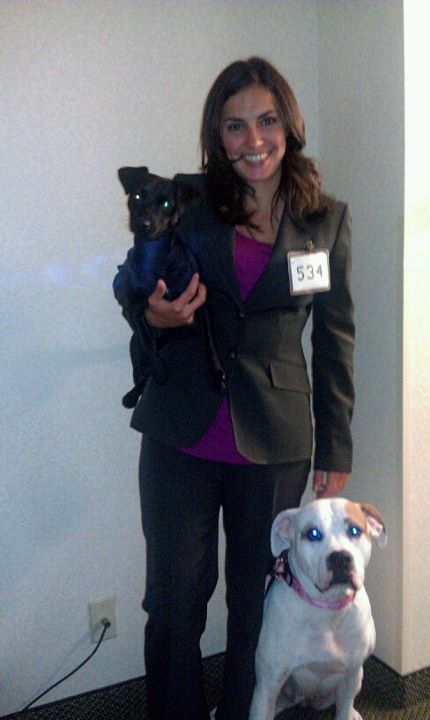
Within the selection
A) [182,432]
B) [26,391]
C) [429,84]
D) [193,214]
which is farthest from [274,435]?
[429,84]

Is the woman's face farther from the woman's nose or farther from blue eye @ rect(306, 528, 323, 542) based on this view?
blue eye @ rect(306, 528, 323, 542)

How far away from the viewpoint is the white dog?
1.37m

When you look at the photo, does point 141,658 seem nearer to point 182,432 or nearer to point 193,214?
point 182,432

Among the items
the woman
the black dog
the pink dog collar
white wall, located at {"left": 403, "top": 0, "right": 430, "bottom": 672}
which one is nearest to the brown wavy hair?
the woman

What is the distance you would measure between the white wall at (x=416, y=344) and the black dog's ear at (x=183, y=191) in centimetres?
69

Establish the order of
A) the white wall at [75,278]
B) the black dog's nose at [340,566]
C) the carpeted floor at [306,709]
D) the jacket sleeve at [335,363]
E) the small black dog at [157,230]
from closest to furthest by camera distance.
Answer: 1. the small black dog at [157,230]
2. the black dog's nose at [340,566]
3. the jacket sleeve at [335,363]
4. the white wall at [75,278]
5. the carpeted floor at [306,709]

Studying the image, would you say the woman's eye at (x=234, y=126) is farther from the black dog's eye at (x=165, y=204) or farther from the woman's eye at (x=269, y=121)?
the black dog's eye at (x=165, y=204)

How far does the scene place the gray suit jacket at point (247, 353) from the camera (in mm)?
1342

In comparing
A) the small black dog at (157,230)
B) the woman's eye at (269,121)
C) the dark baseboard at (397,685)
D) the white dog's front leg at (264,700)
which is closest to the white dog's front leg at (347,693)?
the white dog's front leg at (264,700)

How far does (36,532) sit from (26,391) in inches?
14.7

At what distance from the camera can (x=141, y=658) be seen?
6.53ft

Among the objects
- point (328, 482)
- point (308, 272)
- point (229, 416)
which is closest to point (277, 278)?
point (308, 272)

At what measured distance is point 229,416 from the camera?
136 centimetres

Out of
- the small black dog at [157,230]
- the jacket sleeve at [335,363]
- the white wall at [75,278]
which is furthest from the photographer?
the white wall at [75,278]
